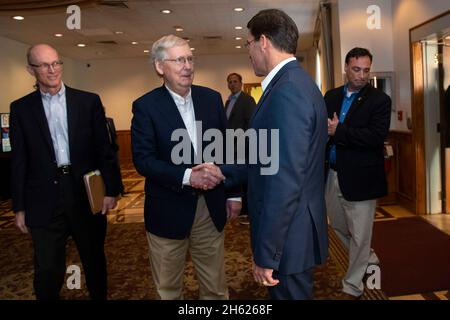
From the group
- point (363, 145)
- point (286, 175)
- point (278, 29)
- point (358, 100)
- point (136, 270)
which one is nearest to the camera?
point (286, 175)

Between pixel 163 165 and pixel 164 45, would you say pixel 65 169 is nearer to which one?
pixel 163 165

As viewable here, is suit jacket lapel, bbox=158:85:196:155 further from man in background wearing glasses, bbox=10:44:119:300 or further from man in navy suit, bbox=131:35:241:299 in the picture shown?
man in background wearing glasses, bbox=10:44:119:300

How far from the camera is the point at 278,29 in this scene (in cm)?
153

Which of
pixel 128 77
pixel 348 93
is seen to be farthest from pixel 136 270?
pixel 128 77

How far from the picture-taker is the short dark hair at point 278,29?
1.53 meters

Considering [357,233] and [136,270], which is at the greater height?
[357,233]

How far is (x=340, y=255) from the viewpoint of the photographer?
3797 mm

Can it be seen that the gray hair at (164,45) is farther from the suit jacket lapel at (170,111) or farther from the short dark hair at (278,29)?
the short dark hair at (278,29)

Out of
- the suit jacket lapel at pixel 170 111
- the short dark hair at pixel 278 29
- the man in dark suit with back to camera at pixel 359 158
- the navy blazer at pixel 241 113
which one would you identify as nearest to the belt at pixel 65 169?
the suit jacket lapel at pixel 170 111

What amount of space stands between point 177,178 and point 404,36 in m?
4.60

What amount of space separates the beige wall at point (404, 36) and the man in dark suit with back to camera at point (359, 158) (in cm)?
253

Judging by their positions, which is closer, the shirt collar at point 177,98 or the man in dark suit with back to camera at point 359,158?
the shirt collar at point 177,98

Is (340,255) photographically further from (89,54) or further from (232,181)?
(89,54)
